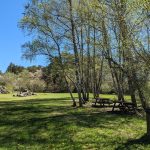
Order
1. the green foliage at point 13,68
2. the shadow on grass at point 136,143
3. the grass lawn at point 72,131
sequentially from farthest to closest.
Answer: the green foliage at point 13,68 → the grass lawn at point 72,131 → the shadow on grass at point 136,143

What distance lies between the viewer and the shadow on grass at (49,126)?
20.3m

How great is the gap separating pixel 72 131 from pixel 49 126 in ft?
6.73

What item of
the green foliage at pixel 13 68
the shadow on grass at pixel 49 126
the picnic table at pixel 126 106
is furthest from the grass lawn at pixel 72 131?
the green foliage at pixel 13 68

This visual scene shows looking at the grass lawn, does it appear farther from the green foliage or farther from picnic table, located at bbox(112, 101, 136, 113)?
the green foliage

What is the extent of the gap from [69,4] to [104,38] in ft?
38.1

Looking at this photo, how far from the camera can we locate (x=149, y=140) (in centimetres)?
2016

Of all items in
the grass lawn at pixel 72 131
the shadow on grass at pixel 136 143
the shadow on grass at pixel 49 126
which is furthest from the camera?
the shadow on grass at pixel 49 126

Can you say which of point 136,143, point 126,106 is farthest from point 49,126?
point 126,106

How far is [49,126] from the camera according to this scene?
80.4 ft

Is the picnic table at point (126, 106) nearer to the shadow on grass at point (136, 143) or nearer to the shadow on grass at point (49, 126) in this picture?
the shadow on grass at point (49, 126)

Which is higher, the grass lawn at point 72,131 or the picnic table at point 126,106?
the picnic table at point 126,106

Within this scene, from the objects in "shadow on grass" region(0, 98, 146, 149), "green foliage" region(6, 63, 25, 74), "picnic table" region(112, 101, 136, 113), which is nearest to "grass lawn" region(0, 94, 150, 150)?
"shadow on grass" region(0, 98, 146, 149)

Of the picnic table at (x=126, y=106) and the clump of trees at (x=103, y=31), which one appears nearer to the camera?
the clump of trees at (x=103, y=31)

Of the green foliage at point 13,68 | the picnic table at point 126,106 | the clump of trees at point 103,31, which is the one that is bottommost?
the picnic table at point 126,106
